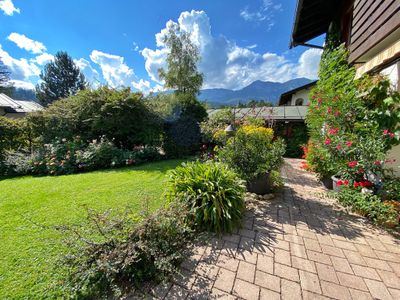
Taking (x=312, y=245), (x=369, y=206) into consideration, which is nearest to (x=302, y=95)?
(x=369, y=206)

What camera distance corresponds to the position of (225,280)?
6.06 ft

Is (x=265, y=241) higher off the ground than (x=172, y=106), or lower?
lower

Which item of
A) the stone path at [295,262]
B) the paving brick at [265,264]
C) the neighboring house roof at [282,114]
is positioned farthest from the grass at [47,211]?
the neighboring house roof at [282,114]

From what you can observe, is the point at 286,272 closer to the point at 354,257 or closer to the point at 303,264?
the point at 303,264

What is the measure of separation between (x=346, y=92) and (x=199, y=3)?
26.0 feet

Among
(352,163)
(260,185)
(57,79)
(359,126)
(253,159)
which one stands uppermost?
(57,79)

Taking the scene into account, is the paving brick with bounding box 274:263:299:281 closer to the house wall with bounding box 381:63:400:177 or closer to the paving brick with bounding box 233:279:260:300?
the paving brick with bounding box 233:279:260:300

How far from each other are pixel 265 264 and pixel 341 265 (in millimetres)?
893

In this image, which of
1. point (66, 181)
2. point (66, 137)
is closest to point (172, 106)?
point (66, 137)

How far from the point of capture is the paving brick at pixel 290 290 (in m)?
1.67

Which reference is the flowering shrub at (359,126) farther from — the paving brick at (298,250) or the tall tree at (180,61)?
the tall tree at (180,61)

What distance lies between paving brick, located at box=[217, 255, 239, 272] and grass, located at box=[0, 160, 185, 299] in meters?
1.35

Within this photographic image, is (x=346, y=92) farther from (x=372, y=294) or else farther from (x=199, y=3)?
(x=199, y=3)

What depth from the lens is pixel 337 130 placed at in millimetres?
3775
